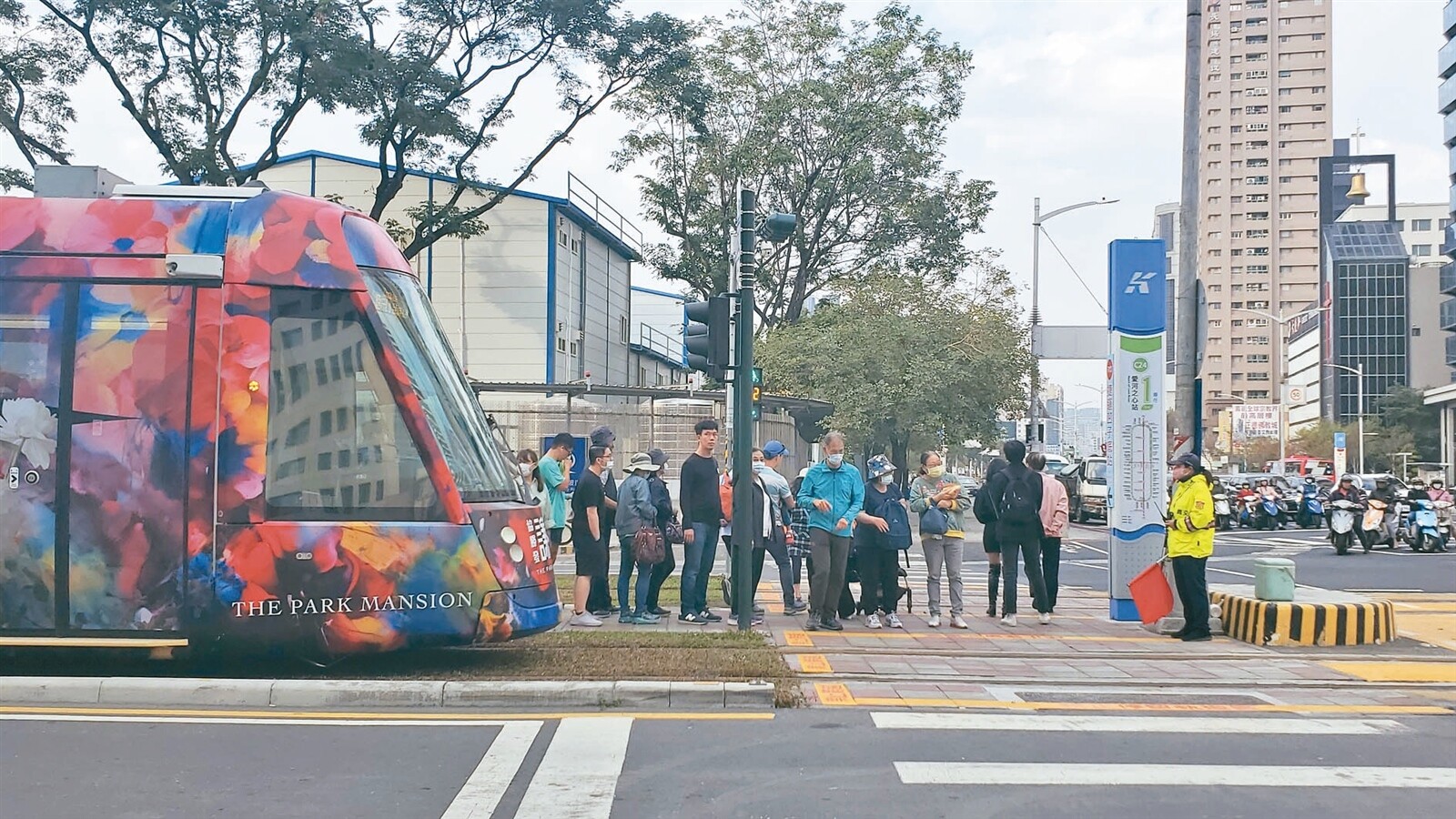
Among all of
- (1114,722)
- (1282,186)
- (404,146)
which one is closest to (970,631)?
(1114,722)

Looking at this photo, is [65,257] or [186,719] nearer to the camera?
[186,719]

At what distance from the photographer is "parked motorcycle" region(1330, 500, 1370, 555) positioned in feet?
73.0

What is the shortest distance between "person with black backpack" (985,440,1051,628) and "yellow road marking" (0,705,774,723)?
4.79 meters

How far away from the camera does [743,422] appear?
1090cm

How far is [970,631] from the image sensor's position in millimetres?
11344

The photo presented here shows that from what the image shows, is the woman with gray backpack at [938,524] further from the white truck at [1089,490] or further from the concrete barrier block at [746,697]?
the white truck at [1089,490]

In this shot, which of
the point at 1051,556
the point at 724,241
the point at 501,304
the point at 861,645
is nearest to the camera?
the point at 861,645

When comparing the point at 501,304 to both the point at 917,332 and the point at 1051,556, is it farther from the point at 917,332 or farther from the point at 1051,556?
the point at 1051,556

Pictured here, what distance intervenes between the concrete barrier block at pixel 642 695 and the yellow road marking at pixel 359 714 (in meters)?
0.13

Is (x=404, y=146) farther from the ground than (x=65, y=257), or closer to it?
farther from the ground


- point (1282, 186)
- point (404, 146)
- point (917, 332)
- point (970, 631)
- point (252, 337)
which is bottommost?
point (970, 631)

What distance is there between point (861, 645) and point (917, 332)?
2442 centimetres

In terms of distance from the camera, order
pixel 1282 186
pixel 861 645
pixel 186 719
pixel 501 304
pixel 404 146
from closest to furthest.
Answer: pixel 186 719 → pixel 861 645 → pixel 404 146 → pixel 501 304 → pixel 1282 186

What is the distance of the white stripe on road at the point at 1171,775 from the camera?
6000 millimetres
